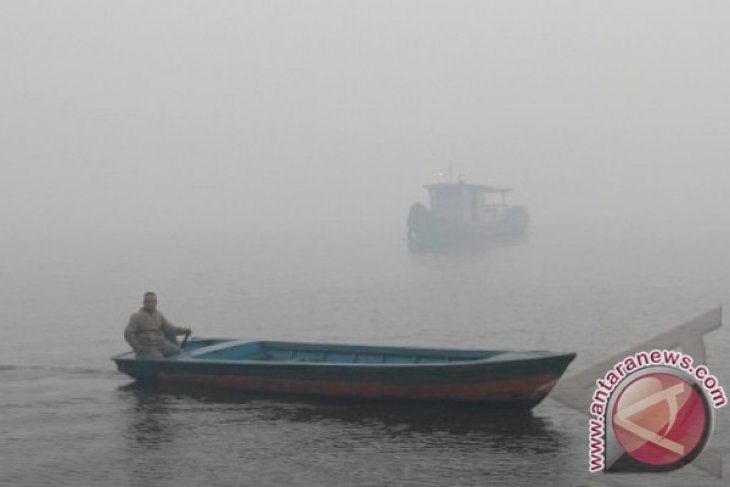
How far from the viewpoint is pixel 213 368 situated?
71.8 feet

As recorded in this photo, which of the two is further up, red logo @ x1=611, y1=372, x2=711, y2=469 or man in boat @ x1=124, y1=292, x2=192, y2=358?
man in boat @ x1=124, y1=292, x2=192, y2=358

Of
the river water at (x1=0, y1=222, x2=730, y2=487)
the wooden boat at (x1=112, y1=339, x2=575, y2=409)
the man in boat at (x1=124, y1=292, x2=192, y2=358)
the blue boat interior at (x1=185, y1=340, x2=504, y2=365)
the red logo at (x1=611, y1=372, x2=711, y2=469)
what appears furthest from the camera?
the man in boat at (x1=124, y1=292, x2=192, y2=358)

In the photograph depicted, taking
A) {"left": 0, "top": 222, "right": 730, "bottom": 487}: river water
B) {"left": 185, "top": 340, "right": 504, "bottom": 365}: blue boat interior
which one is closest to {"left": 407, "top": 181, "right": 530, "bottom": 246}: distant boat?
{"left": 0, "top": 222, "right": 730, "bottom": 487}: river water

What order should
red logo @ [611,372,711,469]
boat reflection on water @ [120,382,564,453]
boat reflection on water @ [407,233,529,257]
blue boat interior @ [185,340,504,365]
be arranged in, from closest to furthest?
red logo @ [611,372,711,469], boat reflection on water @ [120,382,564,453], blue boat interior @ [185,340,504,365], boat reflection on water @ [407,233,529,257]

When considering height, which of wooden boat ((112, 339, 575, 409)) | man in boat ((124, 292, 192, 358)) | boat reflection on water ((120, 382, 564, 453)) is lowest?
boat reflection on water ((120, 382, 564, 453))

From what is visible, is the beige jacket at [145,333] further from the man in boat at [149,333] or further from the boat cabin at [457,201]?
the boat cabin at [457,201]

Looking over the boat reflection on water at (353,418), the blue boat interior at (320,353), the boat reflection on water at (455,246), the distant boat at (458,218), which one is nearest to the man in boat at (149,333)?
the blue boat interior at (320,353)

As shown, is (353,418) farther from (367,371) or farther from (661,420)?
(661,420)

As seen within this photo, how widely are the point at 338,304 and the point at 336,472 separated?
35.2 metres

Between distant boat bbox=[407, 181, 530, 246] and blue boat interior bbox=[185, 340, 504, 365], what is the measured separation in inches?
4350

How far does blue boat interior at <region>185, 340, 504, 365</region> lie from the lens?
21.3 metres

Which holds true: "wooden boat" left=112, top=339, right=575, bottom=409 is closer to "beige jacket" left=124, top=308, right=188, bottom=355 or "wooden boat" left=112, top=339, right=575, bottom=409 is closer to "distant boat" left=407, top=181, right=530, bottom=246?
"beige jacket" left=124, top=308, right=188, bottom=355

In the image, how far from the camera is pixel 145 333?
22.6 metres

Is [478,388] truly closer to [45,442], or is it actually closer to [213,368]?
[213,368]
